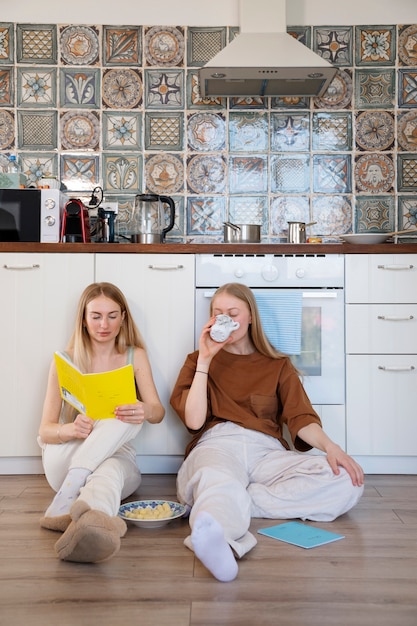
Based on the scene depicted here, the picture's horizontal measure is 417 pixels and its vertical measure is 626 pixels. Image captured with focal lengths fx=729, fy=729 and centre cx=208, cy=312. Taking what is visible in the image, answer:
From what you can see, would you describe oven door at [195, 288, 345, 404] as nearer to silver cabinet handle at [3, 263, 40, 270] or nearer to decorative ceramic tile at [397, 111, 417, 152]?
silver cabinet handle at [3, 263, 40, 270]

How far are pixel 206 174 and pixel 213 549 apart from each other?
7.11 ft

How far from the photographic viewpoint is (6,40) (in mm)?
3461

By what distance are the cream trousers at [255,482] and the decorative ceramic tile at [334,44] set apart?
1.96 metres

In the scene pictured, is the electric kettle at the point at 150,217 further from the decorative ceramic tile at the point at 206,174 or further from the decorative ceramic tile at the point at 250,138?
the decorative ceramic tile at the point at 250,138

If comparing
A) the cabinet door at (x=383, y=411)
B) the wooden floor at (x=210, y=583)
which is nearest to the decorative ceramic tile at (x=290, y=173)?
the cabinet door at (x=383, y=411)

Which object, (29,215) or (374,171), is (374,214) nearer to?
(374,171)

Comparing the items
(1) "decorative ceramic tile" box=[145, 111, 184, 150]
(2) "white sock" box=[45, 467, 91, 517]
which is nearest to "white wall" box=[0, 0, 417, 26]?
(1) "decorative ceramic tile" box=[145, 111, 184, 150]

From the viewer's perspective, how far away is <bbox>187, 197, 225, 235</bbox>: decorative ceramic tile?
11.3 ft

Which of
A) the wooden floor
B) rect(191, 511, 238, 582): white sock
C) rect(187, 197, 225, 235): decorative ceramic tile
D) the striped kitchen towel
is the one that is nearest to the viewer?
the wooden floor

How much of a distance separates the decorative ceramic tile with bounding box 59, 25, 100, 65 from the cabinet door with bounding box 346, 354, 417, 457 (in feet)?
6.29

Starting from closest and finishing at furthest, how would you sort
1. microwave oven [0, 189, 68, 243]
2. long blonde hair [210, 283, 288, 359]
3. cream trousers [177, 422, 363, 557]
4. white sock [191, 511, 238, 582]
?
white sock [191, 511, 238, 582]
cream trousers [177, 422, 363, 557]
long blonde hair [210, 283, 288, 359]
microwave oven [0, 189, 68, 243]

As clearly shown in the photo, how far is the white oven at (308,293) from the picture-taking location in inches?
113

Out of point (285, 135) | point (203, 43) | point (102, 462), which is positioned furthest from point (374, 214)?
point (102, 462)

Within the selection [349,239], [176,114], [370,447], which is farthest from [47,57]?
[370,447]
